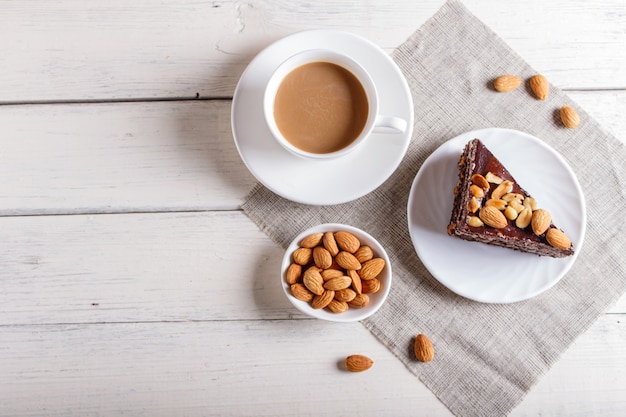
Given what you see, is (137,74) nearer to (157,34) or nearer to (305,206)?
(157,34)

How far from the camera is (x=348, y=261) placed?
1380mm

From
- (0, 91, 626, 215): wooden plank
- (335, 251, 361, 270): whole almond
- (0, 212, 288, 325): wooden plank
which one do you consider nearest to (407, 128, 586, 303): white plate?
(335, 251, 361, 270): whole almond

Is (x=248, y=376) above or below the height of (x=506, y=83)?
below

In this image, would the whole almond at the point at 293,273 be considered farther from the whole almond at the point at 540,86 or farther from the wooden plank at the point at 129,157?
the whole almond at the point at 540,86

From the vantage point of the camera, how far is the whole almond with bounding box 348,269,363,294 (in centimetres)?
138

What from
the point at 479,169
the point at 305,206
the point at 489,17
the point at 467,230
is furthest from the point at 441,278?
the point at 489,17

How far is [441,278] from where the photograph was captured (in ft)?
4.61

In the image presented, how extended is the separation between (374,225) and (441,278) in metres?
0.22

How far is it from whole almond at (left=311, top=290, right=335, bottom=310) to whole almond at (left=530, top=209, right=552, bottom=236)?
50cm

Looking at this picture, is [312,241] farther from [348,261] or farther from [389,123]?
[389,123]

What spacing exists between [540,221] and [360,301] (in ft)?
1.52

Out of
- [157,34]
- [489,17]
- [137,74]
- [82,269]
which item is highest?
[489,17]

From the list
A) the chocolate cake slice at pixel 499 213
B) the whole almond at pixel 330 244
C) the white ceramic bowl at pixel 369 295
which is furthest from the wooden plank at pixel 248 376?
the chocolate cake slice at pixel 499 213

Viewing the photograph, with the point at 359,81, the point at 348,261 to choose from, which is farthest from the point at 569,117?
the point at 348,261
